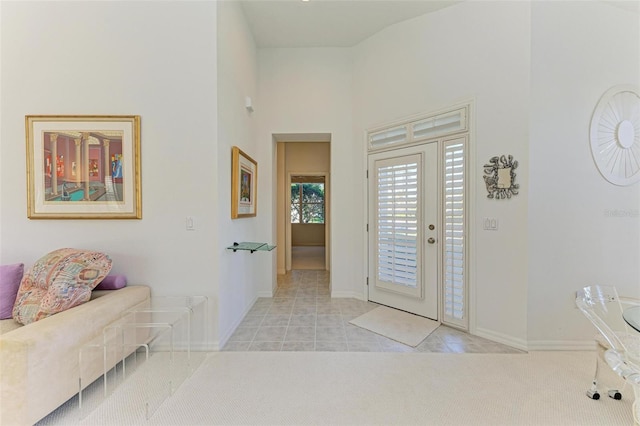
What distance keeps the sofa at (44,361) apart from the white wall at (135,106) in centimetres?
63

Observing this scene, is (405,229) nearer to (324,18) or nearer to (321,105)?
(321,105)

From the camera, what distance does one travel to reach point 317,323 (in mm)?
2717

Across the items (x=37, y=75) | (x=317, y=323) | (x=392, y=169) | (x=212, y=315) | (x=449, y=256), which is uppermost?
(x=37, y=75)

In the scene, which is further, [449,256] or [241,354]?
[449,256]

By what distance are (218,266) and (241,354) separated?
786 millimetres

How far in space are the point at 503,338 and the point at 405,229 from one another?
54.5 inches

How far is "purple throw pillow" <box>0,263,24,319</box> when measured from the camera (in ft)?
5.93

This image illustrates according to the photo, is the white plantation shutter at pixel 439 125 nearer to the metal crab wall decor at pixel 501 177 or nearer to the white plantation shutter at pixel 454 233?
the white plantation shutter at pixel 454 233

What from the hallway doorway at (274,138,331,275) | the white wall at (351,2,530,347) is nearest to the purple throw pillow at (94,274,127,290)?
the hallway doorway at (274,138,331,275)

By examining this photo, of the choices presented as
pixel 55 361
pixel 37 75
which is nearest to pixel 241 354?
pixel 55 361

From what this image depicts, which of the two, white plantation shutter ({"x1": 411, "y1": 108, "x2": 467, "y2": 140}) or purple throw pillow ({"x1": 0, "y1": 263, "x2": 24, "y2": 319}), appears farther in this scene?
white plantation shutter ({"x1": 411, "y1": 108, "x2": 467, "y2": 140})

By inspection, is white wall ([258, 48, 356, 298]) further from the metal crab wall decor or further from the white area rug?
the metal crab wall decor

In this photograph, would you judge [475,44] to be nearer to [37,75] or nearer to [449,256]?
[449,256]

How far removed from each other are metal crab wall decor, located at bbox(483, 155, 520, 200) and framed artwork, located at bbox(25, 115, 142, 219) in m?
3.25
